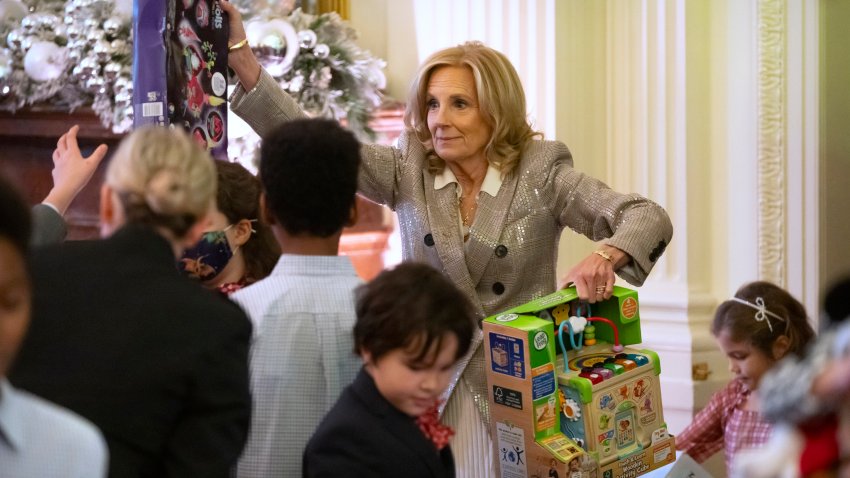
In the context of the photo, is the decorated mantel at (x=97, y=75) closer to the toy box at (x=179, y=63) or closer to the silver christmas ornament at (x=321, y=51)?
the silver christmas ornament at (x=321, y=51)

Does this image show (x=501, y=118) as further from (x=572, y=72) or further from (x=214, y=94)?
(x=572, y=72)

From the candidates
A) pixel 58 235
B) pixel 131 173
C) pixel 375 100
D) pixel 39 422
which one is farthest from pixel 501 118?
pixel 375 100

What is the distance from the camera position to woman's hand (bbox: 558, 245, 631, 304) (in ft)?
7.43

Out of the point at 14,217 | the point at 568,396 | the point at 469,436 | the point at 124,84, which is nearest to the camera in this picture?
the point at 14,217

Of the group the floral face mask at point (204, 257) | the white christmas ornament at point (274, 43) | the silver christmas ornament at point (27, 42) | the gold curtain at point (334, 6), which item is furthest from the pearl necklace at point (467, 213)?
the gold curtain at point (334, 6)

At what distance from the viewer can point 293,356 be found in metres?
1.82

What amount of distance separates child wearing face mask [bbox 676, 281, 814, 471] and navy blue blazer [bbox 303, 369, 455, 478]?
1.10m

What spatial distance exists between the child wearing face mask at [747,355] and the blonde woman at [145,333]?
4.73ft

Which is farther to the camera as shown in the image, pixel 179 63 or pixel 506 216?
pixel 506 216

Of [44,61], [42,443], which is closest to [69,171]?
[42,443]

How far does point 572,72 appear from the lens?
4293 mm

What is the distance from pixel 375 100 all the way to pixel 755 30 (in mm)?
1480

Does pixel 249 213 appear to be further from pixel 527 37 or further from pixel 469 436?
pixel 527 37

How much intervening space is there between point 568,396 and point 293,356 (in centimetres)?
62
